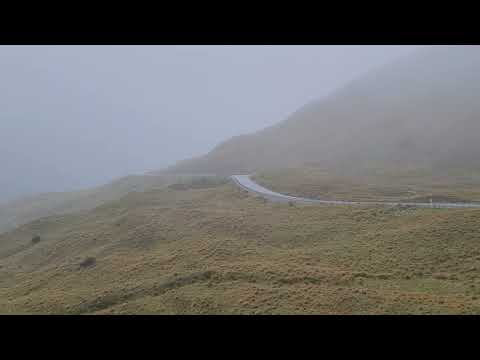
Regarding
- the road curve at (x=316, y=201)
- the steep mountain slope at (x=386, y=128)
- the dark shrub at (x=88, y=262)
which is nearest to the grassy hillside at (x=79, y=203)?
the steep mountain slope at (x=386, y=128)

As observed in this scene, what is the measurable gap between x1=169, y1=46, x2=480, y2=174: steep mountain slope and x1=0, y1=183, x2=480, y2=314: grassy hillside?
218 ft

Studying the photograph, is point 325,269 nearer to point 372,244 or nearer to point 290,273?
point 290,273

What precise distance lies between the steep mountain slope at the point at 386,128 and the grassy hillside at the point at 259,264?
6634 centimetres

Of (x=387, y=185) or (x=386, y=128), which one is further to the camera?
(x=386, y=128)

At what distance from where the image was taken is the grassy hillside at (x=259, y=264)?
73.4ft

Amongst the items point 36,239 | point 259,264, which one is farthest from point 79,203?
point 259,264

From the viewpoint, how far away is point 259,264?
29.3 meters

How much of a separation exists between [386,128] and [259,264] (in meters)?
113

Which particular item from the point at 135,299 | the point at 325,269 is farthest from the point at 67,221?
the point at 325,269

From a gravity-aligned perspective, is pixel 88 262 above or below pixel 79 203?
above

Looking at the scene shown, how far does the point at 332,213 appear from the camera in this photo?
41719 mm

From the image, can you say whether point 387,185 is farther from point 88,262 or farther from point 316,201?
point 88,262
